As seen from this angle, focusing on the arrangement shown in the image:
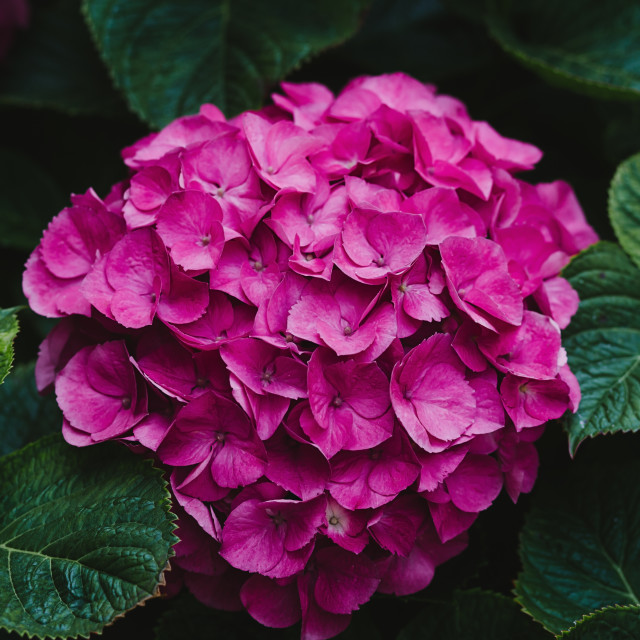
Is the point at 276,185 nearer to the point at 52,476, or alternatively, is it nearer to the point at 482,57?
the point at 52,476

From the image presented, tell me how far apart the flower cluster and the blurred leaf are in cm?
57

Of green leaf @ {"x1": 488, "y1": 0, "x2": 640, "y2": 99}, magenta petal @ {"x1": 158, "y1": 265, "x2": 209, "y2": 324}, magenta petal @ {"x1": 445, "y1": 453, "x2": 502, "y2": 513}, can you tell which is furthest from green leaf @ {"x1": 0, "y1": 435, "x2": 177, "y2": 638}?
green leaf @ {"x1": 488, "y1": 0, "x2": 640, "y2": 99}

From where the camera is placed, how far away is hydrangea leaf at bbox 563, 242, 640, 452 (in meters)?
0.73

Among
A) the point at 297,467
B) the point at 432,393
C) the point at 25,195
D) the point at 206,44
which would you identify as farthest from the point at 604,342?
the point at 25,195

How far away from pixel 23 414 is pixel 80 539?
1.02 feet

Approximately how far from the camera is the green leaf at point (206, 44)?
1.01 metres

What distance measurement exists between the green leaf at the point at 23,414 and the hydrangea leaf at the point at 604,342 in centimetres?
63

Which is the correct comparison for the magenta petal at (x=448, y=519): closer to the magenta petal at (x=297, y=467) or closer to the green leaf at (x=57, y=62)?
the magenta petal at (x=297, y=467)

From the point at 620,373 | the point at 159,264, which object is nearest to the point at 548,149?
the point at 620,373

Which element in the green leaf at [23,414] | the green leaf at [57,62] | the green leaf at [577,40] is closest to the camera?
the green leaf at [23,414]

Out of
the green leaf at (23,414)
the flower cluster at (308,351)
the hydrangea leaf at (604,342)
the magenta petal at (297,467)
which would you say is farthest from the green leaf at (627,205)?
the green leaf at (23,414)

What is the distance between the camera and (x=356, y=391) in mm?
626

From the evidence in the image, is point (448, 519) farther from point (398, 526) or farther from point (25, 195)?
point (25, 195)

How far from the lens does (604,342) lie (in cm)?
80
